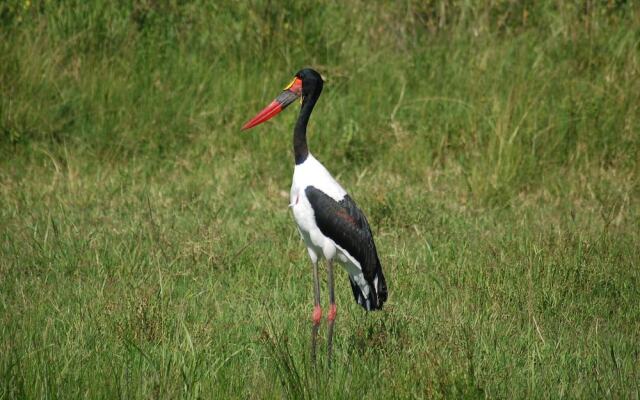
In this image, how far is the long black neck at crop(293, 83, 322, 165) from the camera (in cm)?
418

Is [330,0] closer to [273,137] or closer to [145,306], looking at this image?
[273,137]

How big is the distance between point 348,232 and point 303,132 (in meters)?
0.51

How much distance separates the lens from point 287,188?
6.21 meters

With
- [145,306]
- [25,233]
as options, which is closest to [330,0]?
[25,233]

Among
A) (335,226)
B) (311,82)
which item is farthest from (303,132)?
(335,226)

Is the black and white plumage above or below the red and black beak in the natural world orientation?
below

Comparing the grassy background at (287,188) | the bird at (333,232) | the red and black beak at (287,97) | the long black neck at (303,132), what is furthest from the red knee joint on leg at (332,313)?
the red and black beak at (287,97)

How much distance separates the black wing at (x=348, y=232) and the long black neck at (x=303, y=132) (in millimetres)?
198

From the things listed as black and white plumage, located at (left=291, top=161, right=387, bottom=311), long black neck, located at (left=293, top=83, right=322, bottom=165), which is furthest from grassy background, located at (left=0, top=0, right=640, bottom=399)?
long black neck, located at (left=293, top=83, right=322, bottom=165)

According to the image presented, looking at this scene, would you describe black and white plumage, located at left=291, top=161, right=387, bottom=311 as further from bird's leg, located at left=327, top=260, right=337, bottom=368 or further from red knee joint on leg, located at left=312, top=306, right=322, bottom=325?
red knee joint on leg, located at left=312, top=306, right=322, bottom=325

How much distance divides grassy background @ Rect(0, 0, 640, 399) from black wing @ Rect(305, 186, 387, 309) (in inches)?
6.3

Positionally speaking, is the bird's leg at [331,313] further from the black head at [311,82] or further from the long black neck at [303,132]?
the black head at [311,82]

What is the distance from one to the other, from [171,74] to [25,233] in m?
2.13

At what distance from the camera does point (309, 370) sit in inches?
138
